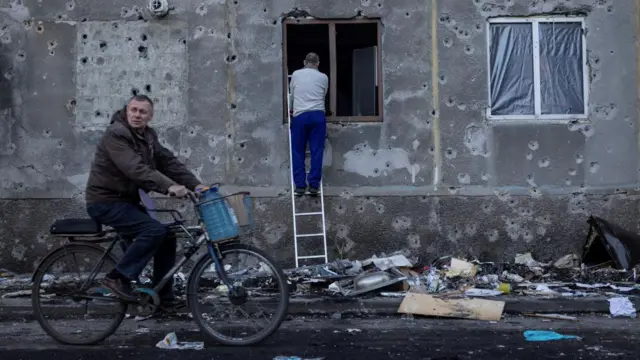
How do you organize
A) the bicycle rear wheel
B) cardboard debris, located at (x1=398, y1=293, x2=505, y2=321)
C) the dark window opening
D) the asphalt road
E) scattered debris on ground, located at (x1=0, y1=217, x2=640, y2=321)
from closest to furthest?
the asphalt road < the bicycle rear wheel < cardboard debris, located at (x1=398, y1=293, x2=505, y2=321) < scattered debris on ground, located at (x1=0, y1=217, x2=640, y2=321) < the dark window opening

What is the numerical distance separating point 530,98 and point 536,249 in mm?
2000

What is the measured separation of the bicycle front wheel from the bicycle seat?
2.75ft

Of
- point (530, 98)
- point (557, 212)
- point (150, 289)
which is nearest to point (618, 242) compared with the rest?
point (557, 212)

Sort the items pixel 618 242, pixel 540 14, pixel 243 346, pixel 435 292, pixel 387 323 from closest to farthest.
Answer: pixel 243 346, pixel 387 323, pixel 435 292, pixel 618 242, pixel 540 14

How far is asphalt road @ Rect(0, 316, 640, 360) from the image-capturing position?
5.46 metres

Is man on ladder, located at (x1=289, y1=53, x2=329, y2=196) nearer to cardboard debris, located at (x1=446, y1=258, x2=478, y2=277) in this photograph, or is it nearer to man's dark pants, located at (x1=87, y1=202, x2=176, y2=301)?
cardboard debris, located at (x1=446, y1=258, x2=478, y2=277)

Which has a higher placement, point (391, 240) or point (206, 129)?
point (206, 129)

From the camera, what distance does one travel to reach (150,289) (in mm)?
5684

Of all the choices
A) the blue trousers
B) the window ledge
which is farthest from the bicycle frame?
the window ledge

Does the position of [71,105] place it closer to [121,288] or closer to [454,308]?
[121,288]

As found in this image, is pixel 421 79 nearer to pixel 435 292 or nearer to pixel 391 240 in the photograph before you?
pixel 391 240

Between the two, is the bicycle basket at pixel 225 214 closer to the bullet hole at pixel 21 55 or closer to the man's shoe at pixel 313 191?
the man's shoe at pixel 313 191

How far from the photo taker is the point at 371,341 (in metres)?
6.00

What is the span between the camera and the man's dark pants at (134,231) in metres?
5.56
